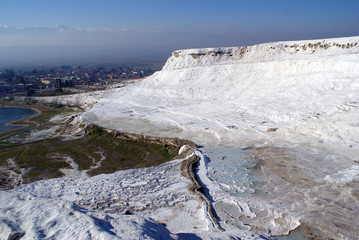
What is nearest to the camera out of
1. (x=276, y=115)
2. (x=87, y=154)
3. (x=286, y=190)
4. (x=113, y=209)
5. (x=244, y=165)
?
(x=113, y=209)

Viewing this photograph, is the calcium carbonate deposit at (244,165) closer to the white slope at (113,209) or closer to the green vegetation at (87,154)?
the white slope at (113,209)

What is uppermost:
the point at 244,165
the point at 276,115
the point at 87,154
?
the point at 276,115

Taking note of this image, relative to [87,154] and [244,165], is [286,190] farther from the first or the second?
[87,154]

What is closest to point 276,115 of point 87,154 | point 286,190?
point 286,190

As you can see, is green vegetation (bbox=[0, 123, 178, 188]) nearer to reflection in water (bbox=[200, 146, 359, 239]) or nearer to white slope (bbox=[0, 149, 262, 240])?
white slope (bbox=[0, 149, 262, 240])

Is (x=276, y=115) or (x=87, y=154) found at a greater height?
(x=276, y=115)

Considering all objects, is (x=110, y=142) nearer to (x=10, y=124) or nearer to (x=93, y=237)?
(x=93, y=237)

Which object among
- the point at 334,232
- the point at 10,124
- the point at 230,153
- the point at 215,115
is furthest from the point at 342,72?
the point at 10,124

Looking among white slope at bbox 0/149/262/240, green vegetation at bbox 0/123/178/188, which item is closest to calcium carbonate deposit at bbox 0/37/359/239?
white slope at bbox 0/149/262/240
